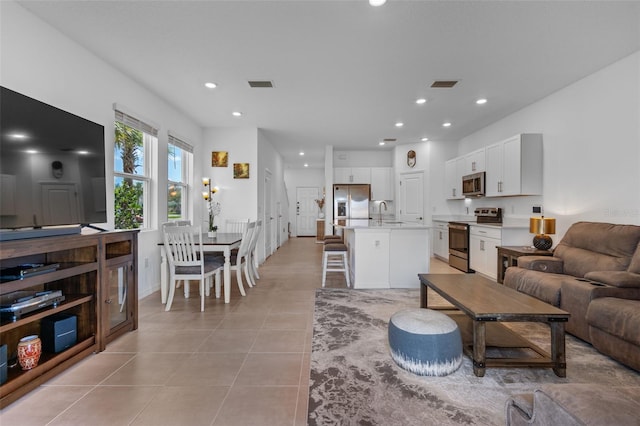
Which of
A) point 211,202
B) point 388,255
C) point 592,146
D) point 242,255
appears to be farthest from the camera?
point 211,202

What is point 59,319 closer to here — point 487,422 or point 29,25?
point 29,25

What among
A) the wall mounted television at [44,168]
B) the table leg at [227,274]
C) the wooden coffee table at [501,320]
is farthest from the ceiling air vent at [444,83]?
the wall mounted television at [44,168]

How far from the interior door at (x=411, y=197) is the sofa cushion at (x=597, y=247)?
3.64m

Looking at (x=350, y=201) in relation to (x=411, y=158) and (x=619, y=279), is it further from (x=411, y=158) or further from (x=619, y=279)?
(x=619, y=279)

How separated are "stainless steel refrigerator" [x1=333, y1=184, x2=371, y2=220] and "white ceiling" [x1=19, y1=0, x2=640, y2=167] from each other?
318 cm

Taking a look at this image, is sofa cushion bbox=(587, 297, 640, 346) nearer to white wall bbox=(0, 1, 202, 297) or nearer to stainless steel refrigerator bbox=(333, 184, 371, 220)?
white wall bbox=(0, 1, 202, 297)

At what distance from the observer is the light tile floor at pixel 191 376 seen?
1.65 meters

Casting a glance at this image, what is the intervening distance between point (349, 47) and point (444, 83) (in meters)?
1.53

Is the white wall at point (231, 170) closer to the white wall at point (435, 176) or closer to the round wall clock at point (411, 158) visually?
the round wall clock at point (411, 158)

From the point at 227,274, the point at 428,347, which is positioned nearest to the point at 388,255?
the point at 227,274

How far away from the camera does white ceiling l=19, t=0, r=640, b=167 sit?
2.31 metres

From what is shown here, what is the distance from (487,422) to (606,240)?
254 cm

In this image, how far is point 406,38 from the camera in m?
2.69

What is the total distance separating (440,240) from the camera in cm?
647
